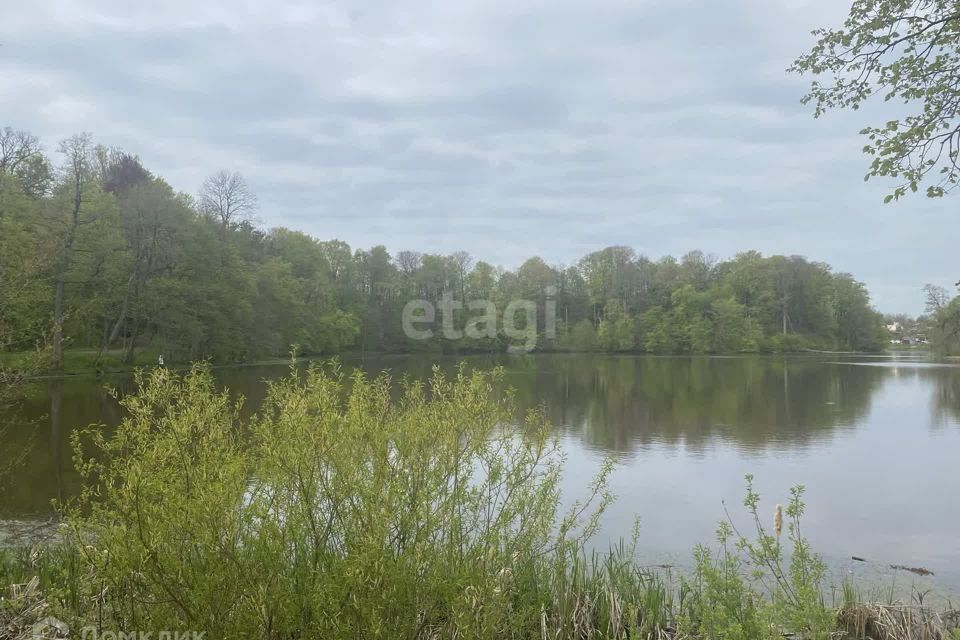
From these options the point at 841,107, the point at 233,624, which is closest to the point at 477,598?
the point at 233,624

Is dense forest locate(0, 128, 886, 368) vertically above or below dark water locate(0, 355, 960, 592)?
above

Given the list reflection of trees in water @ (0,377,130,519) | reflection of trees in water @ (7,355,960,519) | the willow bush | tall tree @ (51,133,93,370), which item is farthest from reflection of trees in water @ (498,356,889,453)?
tall tree @ (51,133,93,370)

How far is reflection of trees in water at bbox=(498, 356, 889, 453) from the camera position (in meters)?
18.0

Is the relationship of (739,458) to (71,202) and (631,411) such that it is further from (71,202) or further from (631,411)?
(71,202)

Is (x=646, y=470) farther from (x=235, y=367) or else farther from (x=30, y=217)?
(x=235, y=367)

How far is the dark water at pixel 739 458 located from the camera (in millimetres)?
9453

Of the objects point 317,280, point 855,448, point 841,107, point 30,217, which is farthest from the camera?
point 317,280

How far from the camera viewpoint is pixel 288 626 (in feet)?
11.1

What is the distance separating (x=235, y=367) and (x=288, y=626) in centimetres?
4087

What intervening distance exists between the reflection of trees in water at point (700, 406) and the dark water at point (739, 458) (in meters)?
0.10

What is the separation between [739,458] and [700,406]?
1019 cm

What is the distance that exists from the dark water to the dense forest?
2365 mm

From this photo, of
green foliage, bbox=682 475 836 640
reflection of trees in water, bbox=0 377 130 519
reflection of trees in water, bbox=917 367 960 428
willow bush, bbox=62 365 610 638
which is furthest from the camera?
reflection of trees in water, bbox=917 367 960 428

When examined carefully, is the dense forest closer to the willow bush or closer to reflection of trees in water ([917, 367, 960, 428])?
the willow bush
